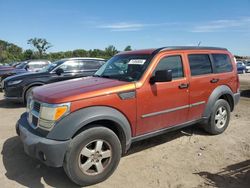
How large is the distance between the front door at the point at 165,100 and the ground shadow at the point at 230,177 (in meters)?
1.07

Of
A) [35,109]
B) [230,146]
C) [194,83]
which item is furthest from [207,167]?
[35,109]

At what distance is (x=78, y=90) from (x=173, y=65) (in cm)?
188

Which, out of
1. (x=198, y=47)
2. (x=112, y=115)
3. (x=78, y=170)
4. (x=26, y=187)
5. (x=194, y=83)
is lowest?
(x=26, y=187)

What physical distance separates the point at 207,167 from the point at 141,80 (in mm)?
1741

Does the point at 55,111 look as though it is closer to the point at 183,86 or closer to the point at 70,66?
the point at 183,86

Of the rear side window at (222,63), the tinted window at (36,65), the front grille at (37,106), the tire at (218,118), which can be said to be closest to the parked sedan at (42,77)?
the front grille at (37,106)

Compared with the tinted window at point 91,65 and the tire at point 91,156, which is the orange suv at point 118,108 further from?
the tinted window at point 91,65

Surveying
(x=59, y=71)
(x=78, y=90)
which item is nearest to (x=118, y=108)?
(x=78, y=90)

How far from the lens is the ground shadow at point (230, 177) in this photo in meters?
3.74

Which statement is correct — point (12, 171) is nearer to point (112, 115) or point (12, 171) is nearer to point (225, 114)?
point (112, 115)

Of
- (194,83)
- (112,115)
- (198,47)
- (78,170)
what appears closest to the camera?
(78,170)

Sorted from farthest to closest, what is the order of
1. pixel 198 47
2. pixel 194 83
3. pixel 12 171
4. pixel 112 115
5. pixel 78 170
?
1. pixel 198 47
2. pixel 194 83
3. pixel 12 171
4. pixel 112 115
5. pixel 78 170

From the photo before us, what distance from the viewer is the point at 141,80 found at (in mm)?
4258

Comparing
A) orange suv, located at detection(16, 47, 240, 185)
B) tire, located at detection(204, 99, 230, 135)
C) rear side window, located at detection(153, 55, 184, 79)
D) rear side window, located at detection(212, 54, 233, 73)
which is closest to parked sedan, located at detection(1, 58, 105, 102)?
orange suv, located at detection(16, 47, 240, 185)
